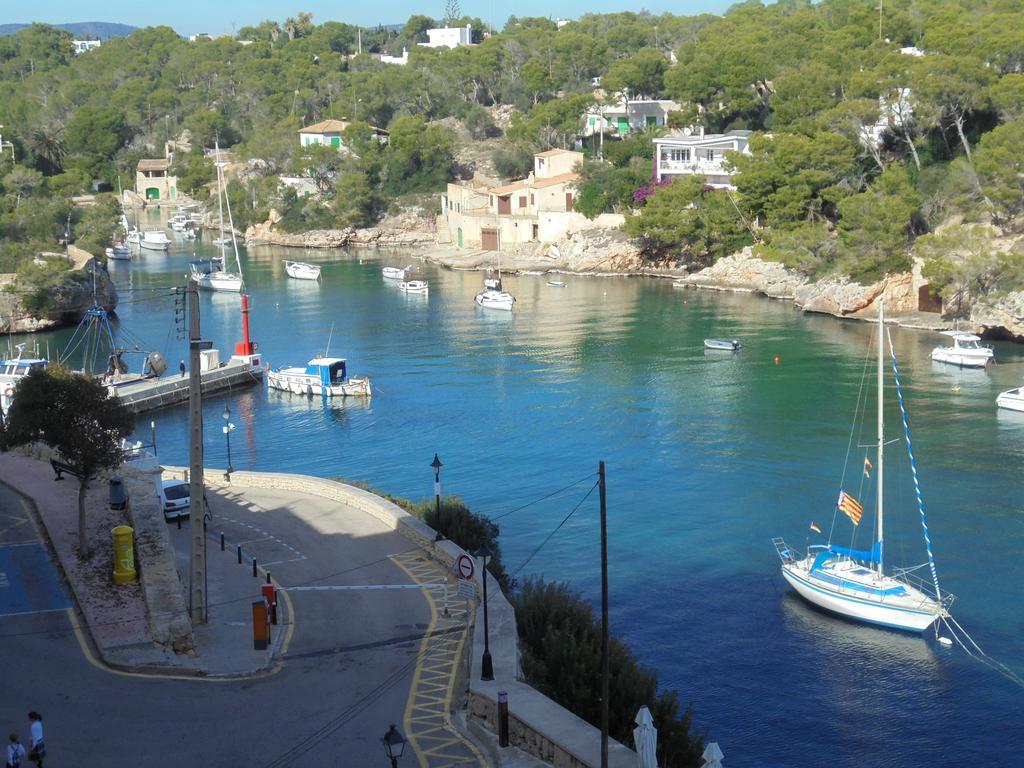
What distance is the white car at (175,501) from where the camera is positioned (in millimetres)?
21953

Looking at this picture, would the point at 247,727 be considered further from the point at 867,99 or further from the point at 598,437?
the point at 867,99

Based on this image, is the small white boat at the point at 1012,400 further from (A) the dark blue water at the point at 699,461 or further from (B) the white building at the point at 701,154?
(B) the white building at the point at 701,154

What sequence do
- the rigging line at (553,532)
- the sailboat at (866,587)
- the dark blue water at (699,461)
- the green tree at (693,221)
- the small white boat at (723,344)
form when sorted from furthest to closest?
the green tree at (693,221) < the small white boat at (723,344) < the rigging line at (553,532) < the sailboat at (866,587) < the dark blue water at (699,461)

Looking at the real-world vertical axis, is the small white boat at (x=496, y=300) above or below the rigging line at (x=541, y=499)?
above

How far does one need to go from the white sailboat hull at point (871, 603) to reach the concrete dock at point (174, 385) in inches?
927

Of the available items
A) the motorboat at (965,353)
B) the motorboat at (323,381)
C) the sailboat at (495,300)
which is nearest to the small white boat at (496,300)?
the sailboat at (495,300)

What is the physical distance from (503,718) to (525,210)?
65.9 m

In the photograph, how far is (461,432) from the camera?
3684 cm

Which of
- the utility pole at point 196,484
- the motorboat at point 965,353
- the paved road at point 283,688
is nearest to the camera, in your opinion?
the paved road at point 283,688

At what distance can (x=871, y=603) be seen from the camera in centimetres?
2217

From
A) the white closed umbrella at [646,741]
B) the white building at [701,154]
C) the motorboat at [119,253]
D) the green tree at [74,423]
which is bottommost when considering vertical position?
the white closed umbrella at [646,741]

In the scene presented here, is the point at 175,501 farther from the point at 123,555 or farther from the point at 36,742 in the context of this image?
the point at 36,742

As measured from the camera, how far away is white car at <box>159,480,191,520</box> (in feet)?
72.0

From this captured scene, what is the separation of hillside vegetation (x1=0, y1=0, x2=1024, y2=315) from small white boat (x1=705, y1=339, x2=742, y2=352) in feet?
29.6
